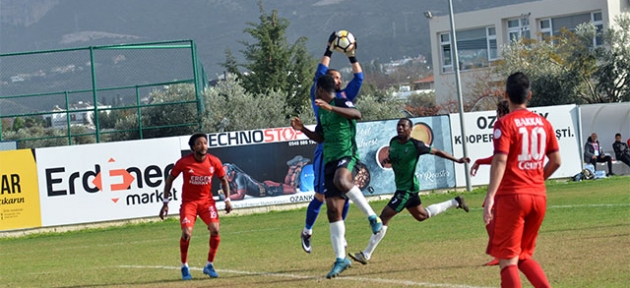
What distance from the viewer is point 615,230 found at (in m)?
15.3

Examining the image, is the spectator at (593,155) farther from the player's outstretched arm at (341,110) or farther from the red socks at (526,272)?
the red socks at (526,272)

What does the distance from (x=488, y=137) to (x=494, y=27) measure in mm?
67241

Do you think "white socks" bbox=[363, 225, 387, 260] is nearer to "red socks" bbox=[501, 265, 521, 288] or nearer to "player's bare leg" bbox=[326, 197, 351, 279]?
"player's bare leg" bbox=[326, 197, 351, 279]

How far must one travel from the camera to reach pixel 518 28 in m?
94.3

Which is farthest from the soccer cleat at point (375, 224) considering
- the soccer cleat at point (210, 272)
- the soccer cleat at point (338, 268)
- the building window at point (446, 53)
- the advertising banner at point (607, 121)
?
the building window at point (446, 53)

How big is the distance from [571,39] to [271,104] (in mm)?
41180

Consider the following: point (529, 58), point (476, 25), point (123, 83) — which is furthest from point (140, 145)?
point (476, 25)

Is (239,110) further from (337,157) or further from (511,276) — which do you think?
(511,276)

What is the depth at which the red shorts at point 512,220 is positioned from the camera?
26.7ft

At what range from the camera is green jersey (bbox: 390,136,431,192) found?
14188mm

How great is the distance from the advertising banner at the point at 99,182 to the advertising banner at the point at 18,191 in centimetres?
20

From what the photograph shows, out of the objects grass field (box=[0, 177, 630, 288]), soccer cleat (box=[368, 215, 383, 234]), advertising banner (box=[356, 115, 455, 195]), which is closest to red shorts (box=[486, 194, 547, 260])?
grass field (box=[0, 177, 630, 288])

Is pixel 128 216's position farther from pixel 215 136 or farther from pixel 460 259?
pixel 460 259

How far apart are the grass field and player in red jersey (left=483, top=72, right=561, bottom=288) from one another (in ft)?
7.63
